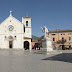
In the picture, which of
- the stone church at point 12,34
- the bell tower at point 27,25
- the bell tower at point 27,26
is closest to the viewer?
the stone church at point 12,34

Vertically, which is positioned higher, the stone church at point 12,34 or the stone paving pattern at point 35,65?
the stone church at point 12,34

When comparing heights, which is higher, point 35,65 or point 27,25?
point 27,25

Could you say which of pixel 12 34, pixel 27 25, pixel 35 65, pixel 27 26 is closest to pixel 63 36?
pixel 27 26

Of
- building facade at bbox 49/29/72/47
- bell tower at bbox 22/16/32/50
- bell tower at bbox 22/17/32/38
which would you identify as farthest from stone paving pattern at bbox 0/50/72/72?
building facade at bbox 49/29/72/47

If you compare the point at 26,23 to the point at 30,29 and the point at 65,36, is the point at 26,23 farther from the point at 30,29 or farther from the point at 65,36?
the point at 65,36

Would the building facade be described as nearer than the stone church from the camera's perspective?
No

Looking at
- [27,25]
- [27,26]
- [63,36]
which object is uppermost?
[27,25]

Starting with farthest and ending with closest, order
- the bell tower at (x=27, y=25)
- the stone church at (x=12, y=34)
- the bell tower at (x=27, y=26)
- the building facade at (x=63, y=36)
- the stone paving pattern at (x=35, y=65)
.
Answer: the building facade at (x=63, y=36)
the bell tower at (x=27, y=25)
the bell tower at (x=27, y=26)
the stone church at (x=12, y=34)
the stone paving pattern at (x=35, y=65)

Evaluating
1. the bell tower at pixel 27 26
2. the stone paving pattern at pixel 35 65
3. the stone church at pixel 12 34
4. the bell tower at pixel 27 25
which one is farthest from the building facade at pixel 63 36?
the stone paving pattern at pixel 35 65

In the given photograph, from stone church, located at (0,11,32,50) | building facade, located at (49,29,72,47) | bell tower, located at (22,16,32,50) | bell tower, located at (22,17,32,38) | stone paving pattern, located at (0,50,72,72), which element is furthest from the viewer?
building facade, located at (49,29,72,47)

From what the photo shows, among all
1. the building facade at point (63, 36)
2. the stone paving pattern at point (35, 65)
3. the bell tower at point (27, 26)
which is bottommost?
the stone paving pattern at point (35, 65)

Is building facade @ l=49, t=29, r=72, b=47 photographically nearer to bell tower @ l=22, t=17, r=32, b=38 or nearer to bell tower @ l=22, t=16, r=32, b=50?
bell tower @ l=22, t=16, r=32, b=50

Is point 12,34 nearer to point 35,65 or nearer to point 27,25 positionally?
point 27,25

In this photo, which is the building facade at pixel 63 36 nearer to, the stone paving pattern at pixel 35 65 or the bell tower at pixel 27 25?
the bell tower at pixel 27 25
